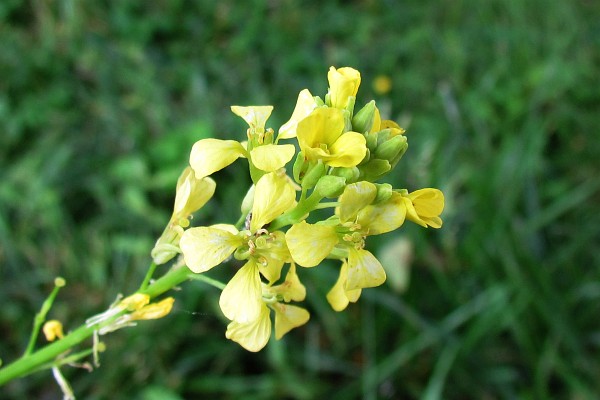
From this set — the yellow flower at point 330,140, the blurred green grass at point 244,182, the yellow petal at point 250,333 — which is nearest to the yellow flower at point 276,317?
the yellow petal at point 250,333

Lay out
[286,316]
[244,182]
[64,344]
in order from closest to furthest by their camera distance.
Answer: [64,344] → [286,316] → [244,182]

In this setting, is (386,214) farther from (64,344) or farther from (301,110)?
(64,344)

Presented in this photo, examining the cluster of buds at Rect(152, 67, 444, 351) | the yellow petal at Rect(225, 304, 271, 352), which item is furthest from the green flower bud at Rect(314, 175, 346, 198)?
the yellow petal at Rect(225, 304, 271, 352)

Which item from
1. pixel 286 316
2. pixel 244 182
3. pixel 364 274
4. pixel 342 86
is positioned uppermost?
pixel 342 86

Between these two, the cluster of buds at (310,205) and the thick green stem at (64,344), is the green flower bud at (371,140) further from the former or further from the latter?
the thick green stem at (64,344)

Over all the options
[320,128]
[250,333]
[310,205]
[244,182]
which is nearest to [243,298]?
[250,333]

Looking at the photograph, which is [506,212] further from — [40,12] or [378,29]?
[40,12]
